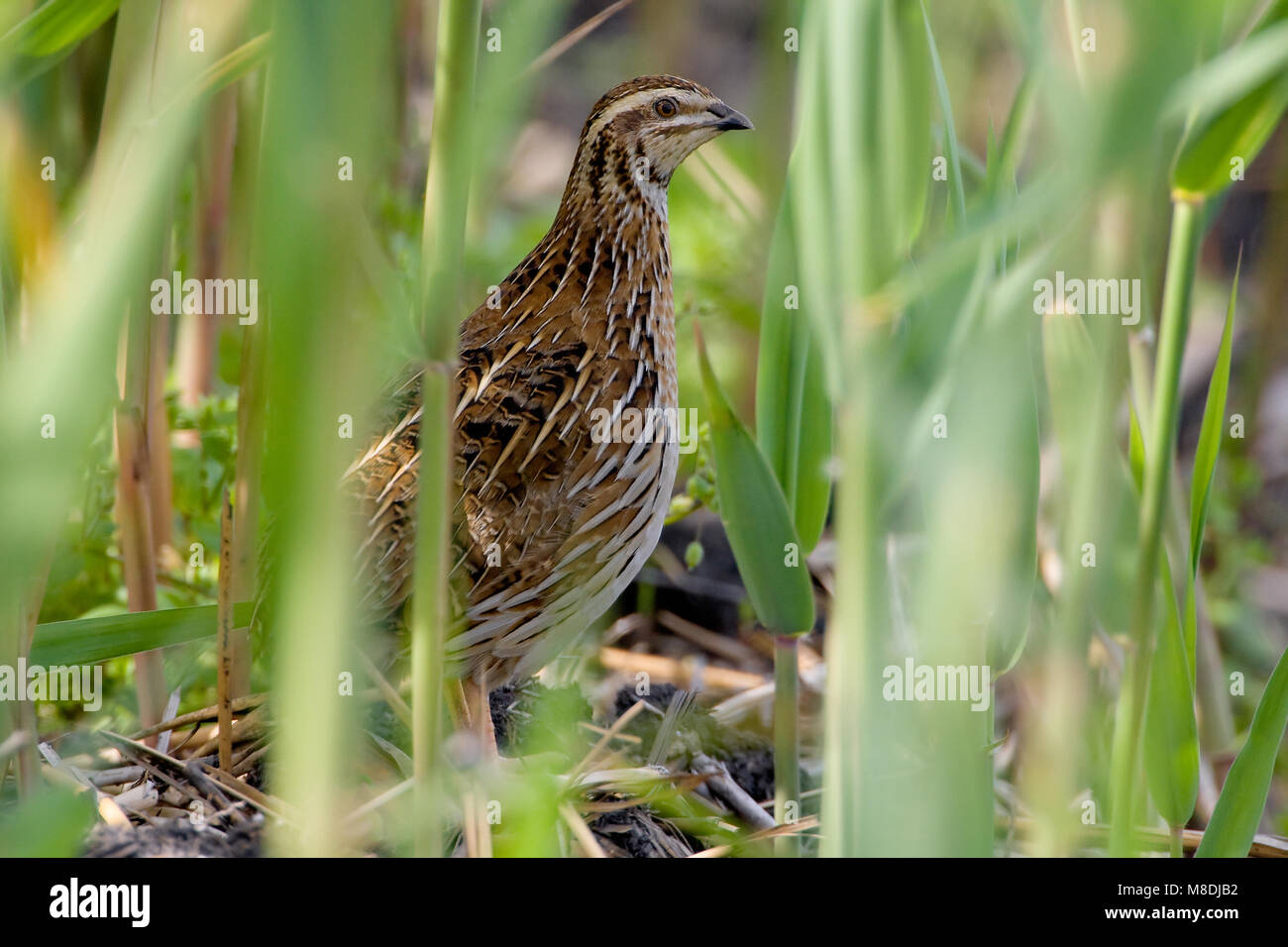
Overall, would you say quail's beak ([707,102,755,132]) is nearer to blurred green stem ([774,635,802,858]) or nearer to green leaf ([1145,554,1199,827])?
blurred green stem ([774,635,802,858])

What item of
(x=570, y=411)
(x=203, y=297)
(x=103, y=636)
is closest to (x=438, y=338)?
(x=103, y=636)

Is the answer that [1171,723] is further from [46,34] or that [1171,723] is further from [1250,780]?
[46,34]

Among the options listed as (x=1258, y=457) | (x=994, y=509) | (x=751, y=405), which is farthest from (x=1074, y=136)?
(x=1258, y=457)

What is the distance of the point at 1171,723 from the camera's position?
1334 mm

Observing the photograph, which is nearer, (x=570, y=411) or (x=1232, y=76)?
(x=1232, y=76)

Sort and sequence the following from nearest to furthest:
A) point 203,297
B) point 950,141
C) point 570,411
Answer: point 950,141
point 570,411
point 203,297

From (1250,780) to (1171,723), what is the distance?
0.10 meters

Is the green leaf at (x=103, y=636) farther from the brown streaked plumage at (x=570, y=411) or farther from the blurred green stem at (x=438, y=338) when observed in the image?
the blurred green stem at (x=438, y=338)

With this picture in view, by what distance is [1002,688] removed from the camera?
2783 mm

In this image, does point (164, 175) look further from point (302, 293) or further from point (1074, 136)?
point (1074, 136)

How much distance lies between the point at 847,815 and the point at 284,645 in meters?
0.43

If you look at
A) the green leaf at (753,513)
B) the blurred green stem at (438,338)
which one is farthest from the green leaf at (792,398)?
the blurred green stem at (438,338)

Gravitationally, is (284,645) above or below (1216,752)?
above

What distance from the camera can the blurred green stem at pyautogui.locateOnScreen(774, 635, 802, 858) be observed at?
A: 154cm
